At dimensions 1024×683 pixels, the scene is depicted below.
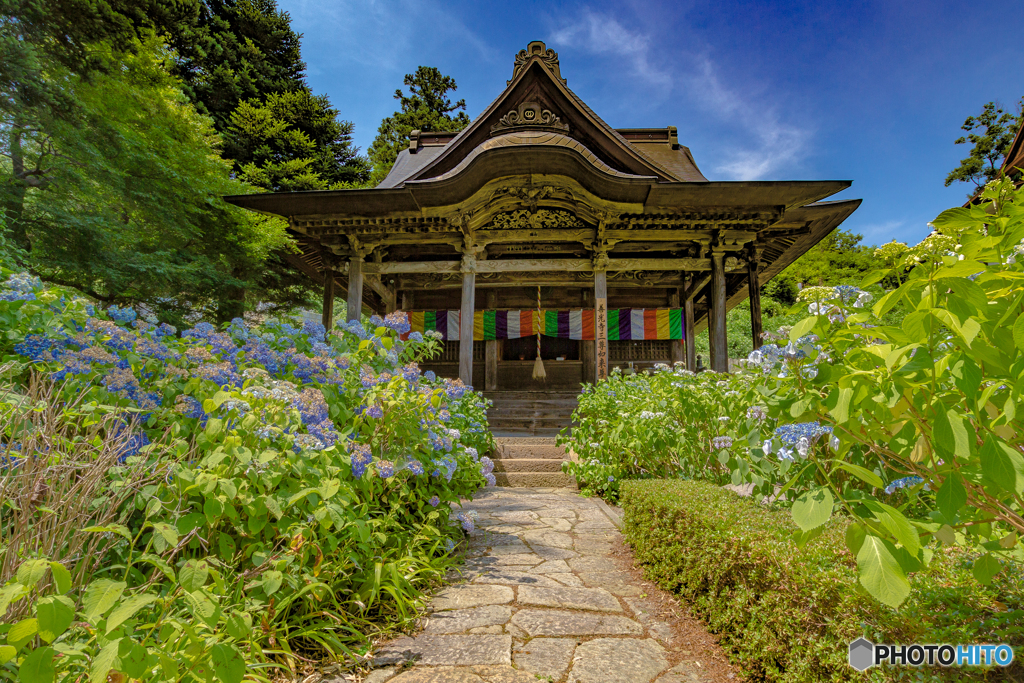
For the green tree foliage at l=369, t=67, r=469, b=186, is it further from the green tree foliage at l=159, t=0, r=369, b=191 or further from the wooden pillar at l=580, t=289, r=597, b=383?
the wooden pillar at l=580, t=289, r=597, b=383

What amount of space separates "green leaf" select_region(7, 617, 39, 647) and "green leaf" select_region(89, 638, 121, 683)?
0.15 m

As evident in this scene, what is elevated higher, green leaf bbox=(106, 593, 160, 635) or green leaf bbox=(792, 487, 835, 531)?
green leaf bbox=(792, 487, 835, 531)

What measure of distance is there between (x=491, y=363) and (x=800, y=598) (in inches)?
431

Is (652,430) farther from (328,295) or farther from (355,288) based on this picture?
(328,295)

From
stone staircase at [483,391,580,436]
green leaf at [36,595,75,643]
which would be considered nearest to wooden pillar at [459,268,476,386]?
stone staircase at [483,391,580,436]

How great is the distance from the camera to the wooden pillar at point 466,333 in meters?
9.00

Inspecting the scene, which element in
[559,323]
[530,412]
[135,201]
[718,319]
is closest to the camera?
[718,319]

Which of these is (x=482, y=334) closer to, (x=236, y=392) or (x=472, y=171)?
(x=472, y=171)

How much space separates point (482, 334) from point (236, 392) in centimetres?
1055

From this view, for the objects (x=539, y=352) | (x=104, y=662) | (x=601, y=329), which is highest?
(x=601, y=329)

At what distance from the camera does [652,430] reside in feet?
14.2

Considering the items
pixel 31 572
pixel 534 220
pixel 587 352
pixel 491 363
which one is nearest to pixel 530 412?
pixel 491 363

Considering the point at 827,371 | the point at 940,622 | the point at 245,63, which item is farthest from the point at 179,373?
the point at 245,63

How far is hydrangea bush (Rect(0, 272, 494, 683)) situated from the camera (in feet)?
4.15
